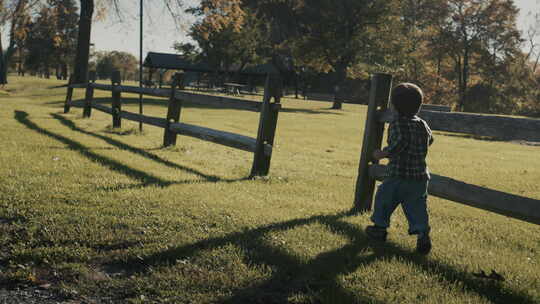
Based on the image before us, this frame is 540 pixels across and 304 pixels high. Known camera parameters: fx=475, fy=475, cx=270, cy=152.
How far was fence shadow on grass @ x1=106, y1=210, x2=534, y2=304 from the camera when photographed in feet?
10.5

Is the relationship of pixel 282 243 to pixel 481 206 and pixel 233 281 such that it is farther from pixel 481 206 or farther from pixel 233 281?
pixel 481 206

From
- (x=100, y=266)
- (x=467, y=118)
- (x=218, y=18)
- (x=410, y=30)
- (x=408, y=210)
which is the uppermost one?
(x=410, y=30)

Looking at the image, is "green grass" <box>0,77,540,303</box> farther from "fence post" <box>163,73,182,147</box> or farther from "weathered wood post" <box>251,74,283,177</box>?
"fence post" <box>163,73,182,147</box>

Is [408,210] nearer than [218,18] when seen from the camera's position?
Yes

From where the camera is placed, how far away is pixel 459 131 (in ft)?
14.8

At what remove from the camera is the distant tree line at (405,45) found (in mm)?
37562

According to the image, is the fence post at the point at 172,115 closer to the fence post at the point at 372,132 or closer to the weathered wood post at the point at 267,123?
the weathered wood post at the point at 267,123

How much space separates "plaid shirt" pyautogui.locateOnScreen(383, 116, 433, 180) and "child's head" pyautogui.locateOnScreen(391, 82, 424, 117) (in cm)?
8

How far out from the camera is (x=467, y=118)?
439cm

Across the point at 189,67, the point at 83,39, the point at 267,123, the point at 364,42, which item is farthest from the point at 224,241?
the point at 189,67

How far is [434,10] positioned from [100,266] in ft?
177

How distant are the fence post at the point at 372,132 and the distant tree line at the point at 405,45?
3188 centimetres

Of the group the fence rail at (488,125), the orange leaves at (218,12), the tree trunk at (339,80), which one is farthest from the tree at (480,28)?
the fence rail at (488,125)

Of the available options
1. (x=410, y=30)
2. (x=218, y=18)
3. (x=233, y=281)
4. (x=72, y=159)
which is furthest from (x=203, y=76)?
(x=233, y=281)
